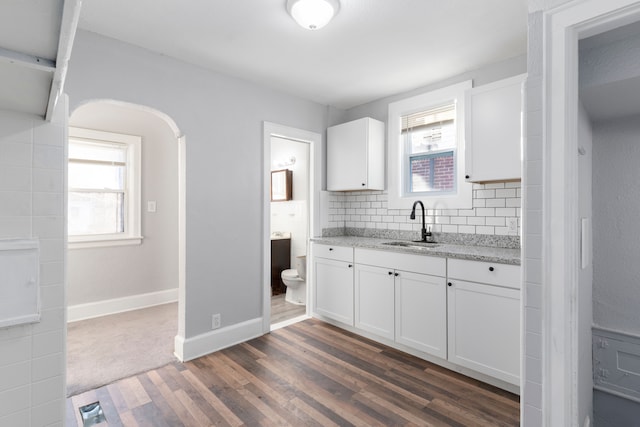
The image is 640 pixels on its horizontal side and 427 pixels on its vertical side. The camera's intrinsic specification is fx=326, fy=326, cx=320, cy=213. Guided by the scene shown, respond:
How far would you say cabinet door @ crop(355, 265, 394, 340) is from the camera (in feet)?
9.09

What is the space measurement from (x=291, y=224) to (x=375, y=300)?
220cm

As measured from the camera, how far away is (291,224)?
479 cm

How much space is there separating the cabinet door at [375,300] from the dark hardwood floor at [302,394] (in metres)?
0.24

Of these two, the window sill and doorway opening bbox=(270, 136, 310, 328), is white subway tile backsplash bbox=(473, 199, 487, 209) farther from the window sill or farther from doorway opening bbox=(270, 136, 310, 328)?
the window sill

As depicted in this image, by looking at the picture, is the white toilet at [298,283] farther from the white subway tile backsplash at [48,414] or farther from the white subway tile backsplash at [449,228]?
the white subway tile backsplash at [48,414]

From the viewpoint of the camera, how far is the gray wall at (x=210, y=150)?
2260 mm

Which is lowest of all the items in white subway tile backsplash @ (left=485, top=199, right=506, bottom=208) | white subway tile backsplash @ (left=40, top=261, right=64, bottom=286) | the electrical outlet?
the electrical outlet

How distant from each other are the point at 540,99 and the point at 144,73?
8.20 ft

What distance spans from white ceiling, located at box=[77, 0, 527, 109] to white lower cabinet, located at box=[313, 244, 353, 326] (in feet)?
5.45

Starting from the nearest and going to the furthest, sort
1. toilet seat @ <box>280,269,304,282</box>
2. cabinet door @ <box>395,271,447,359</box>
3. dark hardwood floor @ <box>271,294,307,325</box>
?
1. cabinet door @ <box>395,271,447,359</box>
2. dark hardwood floor @ <box>271,294,307,325</box>
3. toilet seat @ <box>280,269,304,282</box>

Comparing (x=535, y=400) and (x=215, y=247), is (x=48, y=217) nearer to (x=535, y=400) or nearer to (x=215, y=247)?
(x=215, y=247)

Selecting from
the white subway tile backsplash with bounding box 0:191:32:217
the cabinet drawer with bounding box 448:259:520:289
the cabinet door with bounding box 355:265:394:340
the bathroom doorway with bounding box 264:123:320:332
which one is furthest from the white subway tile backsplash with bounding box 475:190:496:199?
the white subway tile backsplash with bounding box 0:191:32:217

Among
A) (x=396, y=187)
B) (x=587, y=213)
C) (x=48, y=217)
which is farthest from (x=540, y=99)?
(x=396, y=187)

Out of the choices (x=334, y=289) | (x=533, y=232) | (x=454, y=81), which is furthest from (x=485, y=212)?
(x=533, y=232)
